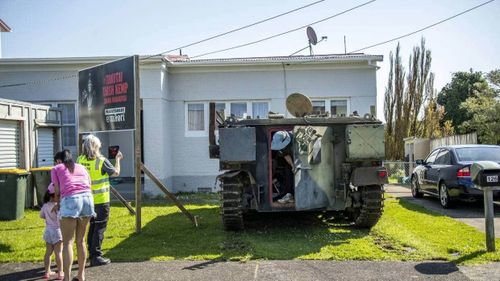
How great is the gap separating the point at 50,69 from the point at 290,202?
1044cm

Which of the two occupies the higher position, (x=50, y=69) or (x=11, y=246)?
(x=50, y=69)

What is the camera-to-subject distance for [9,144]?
12195 millimetres

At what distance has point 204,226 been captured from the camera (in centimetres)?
922

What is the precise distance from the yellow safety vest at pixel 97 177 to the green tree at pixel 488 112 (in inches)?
661

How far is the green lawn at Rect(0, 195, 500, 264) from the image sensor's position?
677 cm

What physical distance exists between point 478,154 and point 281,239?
235 inches

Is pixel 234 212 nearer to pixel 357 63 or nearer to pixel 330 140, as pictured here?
pixel 330 140

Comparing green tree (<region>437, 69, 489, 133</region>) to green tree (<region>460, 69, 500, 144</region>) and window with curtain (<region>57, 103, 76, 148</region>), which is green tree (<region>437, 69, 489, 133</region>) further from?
window with curtain (<region>57, 103, 76, 148</region>)

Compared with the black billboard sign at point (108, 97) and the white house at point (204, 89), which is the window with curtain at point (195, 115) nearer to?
the white house at point (204, 89)

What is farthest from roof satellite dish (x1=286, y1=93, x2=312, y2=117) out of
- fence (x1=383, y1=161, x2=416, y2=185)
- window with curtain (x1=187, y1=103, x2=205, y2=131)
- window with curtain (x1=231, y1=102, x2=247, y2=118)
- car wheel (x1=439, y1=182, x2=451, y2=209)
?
fence (x1=383, y1=161, x2=416, y2=185)

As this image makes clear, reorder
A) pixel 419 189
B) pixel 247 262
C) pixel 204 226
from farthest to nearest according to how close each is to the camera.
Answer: pixel 419 189 → pixel 204 226 → pixel 247 262

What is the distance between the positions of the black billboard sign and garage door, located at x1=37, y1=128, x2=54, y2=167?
3.77 meters

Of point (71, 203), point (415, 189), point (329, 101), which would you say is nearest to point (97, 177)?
point (71, 203)

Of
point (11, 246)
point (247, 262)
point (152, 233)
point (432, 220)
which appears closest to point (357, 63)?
point (432, 220)
